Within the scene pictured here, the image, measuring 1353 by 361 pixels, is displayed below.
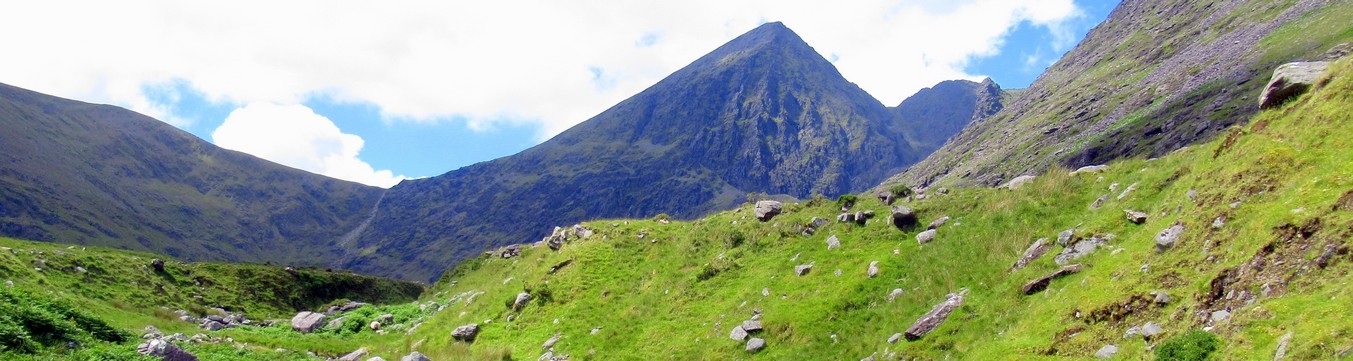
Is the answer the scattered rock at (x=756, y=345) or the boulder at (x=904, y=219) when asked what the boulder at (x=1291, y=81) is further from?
the scattered rock at (x=756, y=345)

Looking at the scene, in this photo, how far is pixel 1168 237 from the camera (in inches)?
643

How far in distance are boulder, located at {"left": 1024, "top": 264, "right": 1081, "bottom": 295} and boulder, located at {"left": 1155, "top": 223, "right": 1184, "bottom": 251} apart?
2431mm

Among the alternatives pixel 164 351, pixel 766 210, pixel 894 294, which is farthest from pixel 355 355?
pixel 894 294

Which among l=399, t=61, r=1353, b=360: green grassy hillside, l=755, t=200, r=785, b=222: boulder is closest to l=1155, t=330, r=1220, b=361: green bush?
l=399, t=61, r=1353, b=360: green grassy hillside

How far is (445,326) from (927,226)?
25802 millimetres

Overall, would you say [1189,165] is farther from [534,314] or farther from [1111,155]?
[1111,155]

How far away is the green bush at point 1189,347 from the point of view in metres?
11.6

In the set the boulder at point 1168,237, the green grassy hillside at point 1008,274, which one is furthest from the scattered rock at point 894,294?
the boulder at point 1168,237

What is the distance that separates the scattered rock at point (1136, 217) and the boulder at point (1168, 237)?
2.85 metres

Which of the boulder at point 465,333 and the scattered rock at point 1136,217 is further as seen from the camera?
the boulder at point 465,333

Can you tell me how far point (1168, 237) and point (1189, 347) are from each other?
575 centimetres

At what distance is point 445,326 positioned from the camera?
1369 inches

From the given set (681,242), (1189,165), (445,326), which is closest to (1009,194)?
(1189,165)

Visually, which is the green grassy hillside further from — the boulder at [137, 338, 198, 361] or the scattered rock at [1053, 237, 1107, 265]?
the boulder at [137, 338, 198, 361]
